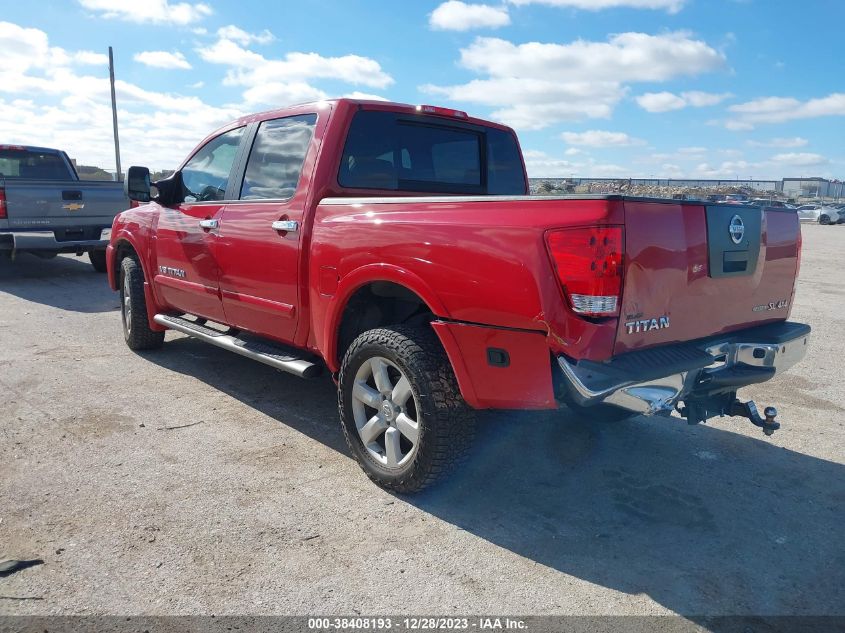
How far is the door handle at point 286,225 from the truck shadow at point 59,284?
5.21 meters

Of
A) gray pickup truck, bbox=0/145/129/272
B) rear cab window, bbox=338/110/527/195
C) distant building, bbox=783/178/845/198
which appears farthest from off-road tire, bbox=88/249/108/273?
distant building, bbox=783/178/845/198

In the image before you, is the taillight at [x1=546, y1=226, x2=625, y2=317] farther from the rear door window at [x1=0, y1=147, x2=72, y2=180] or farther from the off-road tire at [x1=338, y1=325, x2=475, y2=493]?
the rear door window at [x1=0, y1=147, x2=72, y2=180]

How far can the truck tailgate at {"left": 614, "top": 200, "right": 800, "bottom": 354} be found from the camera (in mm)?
2688

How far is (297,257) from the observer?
3902mm

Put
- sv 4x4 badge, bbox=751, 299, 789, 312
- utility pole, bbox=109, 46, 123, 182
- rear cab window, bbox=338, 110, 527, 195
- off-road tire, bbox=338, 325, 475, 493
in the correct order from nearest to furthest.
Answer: off-road tire, bbox=338, 325, 475, 493, sv 4x4 badge, bbox=751, 299, 789, 312, rear cab window, bbox=338, 110, 527, 195, utility pole, bbox=109, 46, 123, 182

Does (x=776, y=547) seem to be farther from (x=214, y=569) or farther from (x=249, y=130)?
(x=249, y=130)

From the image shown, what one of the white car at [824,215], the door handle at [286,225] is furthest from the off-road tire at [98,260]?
the white car at [824,215]

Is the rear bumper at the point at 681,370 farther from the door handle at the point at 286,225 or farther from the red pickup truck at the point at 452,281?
the door handle at the point at 286,225

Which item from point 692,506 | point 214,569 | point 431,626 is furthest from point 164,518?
point 692,506

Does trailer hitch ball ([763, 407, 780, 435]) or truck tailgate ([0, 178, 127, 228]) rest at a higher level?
truck tailgate ([0, 178, 127, 228])

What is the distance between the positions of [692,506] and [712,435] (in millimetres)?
1155

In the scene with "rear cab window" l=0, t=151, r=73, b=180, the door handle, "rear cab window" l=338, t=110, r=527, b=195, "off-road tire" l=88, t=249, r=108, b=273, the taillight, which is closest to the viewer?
the taillight

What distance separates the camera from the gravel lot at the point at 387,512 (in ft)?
8.52

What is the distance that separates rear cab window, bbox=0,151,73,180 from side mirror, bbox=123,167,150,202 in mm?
7572
